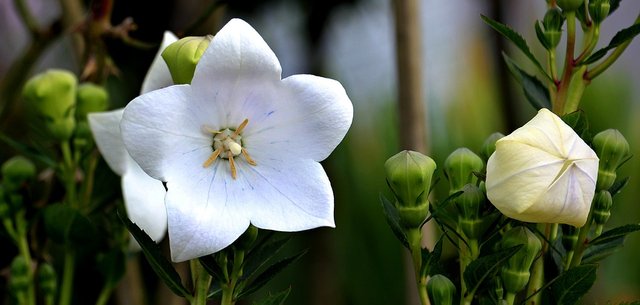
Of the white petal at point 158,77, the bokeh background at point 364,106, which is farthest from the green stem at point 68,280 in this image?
the bokeh background at point 364,106

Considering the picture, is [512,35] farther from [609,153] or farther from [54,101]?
[54,101]

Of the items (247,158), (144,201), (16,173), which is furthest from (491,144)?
(16,173)

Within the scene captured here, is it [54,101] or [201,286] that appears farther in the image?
[54,101]

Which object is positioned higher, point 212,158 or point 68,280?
point 212,158

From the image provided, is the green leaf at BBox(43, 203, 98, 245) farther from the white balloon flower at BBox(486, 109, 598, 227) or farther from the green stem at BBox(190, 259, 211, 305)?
the white balloon flower at BBox(486, 109, 598, 227)

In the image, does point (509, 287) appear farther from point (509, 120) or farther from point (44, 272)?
point (509, 120)

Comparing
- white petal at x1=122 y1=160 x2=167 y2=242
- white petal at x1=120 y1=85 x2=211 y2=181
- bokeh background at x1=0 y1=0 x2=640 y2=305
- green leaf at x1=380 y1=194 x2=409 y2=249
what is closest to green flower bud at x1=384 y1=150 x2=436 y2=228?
green leaf at x1=380 y1=194 x2=409 y2=249

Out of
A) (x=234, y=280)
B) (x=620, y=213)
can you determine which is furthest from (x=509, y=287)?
(x=620, y=213)
